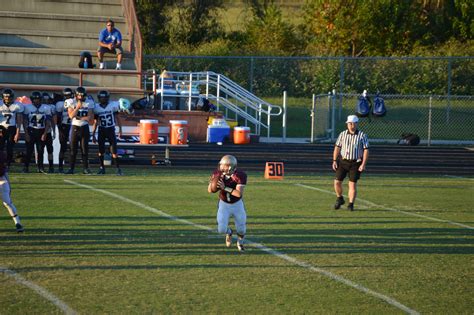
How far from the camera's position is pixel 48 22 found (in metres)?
27.3

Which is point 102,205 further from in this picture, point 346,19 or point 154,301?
point 346,19

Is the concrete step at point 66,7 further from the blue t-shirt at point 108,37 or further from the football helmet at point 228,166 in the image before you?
the football helmet at point 228,166

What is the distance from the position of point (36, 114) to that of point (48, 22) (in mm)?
10522

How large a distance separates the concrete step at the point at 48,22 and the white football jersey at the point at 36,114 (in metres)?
10.1

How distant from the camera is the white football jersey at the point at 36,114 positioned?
17516mm

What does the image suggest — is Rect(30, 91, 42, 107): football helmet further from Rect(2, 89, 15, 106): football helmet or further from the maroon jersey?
the maroon jersey

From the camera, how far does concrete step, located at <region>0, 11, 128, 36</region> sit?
27203 mm

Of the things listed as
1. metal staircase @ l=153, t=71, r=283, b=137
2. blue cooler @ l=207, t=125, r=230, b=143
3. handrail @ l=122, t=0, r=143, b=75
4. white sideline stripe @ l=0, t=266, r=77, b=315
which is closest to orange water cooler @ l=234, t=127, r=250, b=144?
blue cooler @ l=207, t=125, r=230, b=143

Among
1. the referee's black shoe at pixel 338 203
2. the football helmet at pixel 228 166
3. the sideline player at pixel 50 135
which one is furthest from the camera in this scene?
the sideline player at pixel 50 135

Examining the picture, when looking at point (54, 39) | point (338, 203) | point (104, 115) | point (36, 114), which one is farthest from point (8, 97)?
point (54, 39)

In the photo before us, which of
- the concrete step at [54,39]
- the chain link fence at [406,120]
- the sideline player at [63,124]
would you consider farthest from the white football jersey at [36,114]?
the chain link fence at [406,120]

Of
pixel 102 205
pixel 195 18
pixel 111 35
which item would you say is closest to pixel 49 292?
pixel 102 205

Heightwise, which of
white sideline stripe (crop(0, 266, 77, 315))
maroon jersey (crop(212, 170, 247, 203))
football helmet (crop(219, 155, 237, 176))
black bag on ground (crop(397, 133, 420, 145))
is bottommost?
white sideline stripe (crop(0, 266, 77, 315))

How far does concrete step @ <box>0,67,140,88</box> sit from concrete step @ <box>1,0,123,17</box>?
437cm
